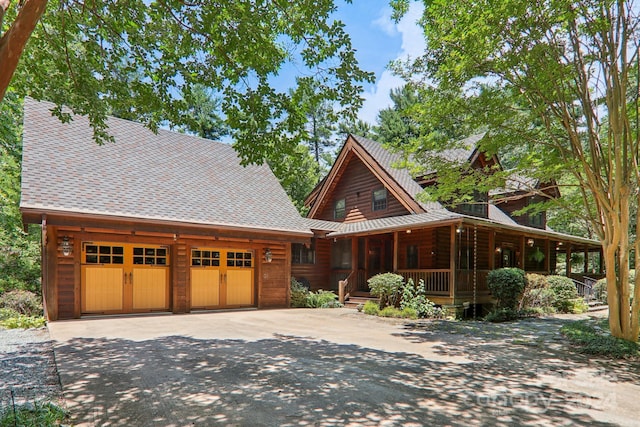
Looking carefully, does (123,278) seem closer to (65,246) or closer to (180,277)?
(180,277)

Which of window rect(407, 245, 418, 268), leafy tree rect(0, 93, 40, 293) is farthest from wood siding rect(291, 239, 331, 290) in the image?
leafy tree rect(0, 93, 40, 293)

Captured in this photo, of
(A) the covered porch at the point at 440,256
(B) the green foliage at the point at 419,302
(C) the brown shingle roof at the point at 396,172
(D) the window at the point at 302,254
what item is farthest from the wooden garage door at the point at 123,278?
(C) the brown shingle roof at the point at 396,172

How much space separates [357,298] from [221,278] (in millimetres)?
5442

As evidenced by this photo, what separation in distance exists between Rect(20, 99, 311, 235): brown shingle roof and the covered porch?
3686 millimetres

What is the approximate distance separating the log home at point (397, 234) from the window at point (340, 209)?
0.05 meters

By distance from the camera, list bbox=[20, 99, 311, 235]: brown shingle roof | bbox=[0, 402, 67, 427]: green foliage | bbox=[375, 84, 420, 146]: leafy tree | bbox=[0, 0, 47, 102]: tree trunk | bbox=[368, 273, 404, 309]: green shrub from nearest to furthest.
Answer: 1. bbox=[0, 402, 67, 427]: green foliage
2. bbox=[0, 0, 47, 102]: tree trunk
3. bbox=[20, 99, 311, 235]: brown shingle roof
4. bbox=[368, 273, 404, 309]: green shrub
5. bbox=[375, 84, 420, 146]: leafy tree

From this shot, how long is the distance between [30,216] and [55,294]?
2.07m

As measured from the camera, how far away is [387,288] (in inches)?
502

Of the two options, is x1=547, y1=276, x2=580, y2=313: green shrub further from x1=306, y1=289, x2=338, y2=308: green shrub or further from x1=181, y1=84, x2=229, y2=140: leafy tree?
x1=181, y1=84, x2=229, y2=140: leafy tree

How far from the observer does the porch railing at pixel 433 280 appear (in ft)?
42.6

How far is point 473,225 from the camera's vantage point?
1197 centimetres

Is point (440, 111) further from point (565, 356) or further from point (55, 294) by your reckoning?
point (55, 294)

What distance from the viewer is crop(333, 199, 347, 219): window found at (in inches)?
721

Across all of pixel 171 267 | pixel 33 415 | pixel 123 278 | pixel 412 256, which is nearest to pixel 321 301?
pixel 412 256
